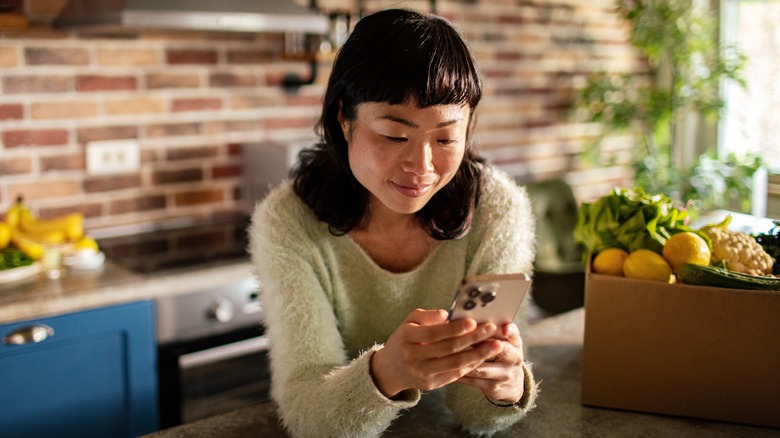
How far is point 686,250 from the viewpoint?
1.17 m

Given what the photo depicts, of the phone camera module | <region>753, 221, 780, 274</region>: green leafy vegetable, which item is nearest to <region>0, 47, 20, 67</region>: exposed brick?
the phone camera module

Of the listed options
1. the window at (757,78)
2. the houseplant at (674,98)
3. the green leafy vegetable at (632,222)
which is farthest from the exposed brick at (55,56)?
the window at (757,78)

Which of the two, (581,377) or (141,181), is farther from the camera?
(141,181)

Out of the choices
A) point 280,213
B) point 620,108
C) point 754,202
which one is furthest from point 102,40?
point 754,202

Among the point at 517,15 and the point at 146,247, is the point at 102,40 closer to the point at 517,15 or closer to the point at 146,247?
the point at 146,247

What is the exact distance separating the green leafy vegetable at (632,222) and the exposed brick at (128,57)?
1710mm

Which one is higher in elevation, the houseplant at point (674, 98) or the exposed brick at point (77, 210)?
the houseplant at point (674, 98)

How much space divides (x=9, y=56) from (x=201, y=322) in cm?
96

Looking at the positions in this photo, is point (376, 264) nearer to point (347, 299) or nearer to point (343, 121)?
point (347, 299)

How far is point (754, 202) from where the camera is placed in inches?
146

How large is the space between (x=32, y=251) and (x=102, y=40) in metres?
0.75

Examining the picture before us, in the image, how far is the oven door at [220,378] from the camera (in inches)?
83.7

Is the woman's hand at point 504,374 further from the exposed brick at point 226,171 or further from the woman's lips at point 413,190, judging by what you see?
the exposed brick at point 226,171

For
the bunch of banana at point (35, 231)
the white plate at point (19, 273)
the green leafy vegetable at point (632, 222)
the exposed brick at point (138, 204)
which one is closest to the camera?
the green leafy vegetable at point (632, 222)
